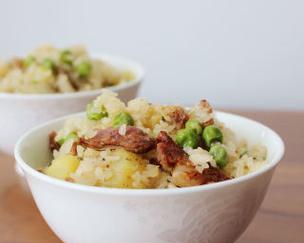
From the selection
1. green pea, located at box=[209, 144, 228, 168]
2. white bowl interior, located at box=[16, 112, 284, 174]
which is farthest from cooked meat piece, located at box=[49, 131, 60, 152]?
green pea, located at box=[209, 144, 228, 168]

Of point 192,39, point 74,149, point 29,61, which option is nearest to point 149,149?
point 74,149

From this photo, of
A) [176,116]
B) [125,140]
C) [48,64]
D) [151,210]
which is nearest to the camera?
[151,210]

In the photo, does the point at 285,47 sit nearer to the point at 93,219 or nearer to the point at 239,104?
the point at 239,104

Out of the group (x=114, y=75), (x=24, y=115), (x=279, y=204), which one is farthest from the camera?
(x=114, y=75)

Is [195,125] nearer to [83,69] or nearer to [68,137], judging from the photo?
[68,137]

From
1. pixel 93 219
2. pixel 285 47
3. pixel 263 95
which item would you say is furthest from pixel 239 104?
pixel 93 219

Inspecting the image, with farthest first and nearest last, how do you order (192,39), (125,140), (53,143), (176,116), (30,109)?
(192,39) < (30,109) < (53,143) < (176,116) < (125,140)
